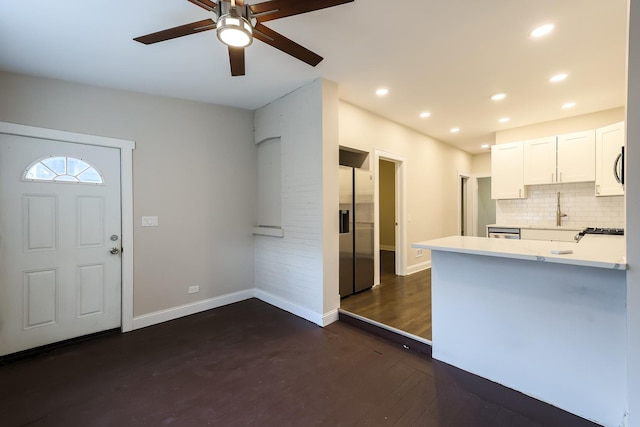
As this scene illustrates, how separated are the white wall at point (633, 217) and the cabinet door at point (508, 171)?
371cm

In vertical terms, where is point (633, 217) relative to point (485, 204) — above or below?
below

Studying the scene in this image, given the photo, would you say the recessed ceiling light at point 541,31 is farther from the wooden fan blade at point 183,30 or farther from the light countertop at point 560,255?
the wooden fan blade at point 183,30

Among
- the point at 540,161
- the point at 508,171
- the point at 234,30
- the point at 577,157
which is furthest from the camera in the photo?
the point at 508,171

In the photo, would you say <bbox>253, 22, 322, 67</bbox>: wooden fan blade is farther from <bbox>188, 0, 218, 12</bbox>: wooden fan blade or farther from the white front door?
the white front door

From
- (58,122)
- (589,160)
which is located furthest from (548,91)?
(58,122)

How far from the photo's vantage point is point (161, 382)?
2.21m

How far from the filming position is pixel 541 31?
2.25 m

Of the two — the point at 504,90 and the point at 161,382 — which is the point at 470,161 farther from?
the point at 161,382

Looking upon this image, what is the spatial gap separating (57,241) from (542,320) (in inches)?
175

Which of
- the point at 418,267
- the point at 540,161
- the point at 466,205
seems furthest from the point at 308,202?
the point at 466,205

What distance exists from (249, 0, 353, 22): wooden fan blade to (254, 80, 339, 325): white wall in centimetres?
143

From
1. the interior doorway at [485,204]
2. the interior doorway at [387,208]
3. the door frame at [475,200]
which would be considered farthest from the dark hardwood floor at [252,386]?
the interior doorway at [485,204]

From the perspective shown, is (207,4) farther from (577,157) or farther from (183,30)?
(577,157)

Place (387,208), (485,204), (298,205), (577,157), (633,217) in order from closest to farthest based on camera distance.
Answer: (633,217) < (298,205) < (577,157) < (387,208) < (485,204)
